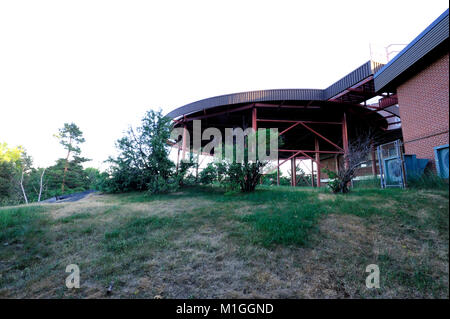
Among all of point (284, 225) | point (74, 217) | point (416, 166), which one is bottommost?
point (74, 217)

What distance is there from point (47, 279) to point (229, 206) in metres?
4.47

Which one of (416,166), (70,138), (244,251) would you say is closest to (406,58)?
(416,166)

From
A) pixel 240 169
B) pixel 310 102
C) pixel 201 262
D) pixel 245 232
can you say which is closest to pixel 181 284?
pixel 201 262

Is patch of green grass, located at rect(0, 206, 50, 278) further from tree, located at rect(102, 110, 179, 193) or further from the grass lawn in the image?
tree, located at rect(102, 110, 179, 193)

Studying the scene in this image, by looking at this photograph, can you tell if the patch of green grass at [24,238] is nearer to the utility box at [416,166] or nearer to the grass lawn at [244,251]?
the grass lawn at [244,251]

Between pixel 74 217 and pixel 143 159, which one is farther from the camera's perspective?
pixel 143 159

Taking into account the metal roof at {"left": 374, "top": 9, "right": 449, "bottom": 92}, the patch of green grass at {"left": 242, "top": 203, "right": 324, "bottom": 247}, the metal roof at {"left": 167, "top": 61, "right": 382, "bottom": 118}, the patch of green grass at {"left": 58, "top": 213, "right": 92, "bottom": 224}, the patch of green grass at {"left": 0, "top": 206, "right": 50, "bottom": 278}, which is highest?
the metal roof at {"left": 167, "top": 61, "right": 382, "bottom": 118}

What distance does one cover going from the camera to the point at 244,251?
3506mm

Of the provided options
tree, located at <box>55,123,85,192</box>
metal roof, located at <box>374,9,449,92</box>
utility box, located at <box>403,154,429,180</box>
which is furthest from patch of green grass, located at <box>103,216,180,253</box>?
tree, located at <box>55,123,85,192</box>

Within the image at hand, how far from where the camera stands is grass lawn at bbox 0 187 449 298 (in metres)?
1.70

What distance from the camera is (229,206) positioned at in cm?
651

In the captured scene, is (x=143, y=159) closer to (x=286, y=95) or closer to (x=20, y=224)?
(x=20, y=224)

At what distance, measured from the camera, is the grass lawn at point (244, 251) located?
5.58 feet
